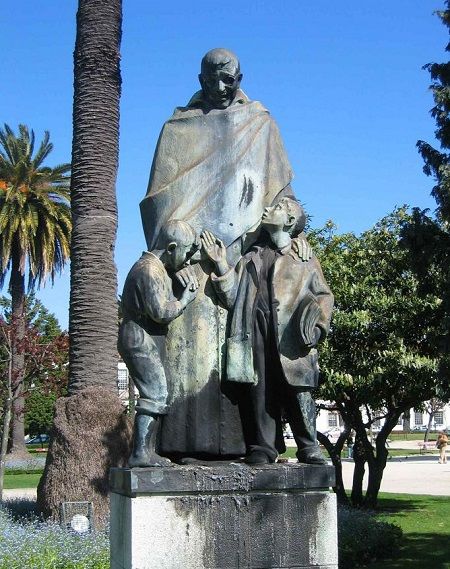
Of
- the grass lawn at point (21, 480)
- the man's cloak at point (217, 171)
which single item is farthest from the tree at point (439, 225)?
the grass lawn at point (21, 480)

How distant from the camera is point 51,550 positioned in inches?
342

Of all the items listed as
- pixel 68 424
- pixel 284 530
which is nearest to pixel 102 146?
pixel 68 424

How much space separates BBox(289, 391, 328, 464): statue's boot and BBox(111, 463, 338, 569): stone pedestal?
0.15 meters

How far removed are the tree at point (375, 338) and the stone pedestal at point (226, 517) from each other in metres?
12.0

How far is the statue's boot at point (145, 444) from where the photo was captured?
13.8 ft

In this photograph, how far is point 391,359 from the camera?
54.2 feet

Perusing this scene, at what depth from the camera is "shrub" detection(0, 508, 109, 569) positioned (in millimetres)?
8281

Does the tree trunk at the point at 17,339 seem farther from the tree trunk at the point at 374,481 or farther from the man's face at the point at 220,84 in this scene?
the man's face at the point at 220,84

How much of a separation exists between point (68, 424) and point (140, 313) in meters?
8.28

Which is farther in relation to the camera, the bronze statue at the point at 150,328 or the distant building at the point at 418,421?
the distant building at the point at 418,421

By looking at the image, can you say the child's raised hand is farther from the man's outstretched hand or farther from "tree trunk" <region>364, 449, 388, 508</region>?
"tree trunk" <region>364, 449, 388, 508</region>

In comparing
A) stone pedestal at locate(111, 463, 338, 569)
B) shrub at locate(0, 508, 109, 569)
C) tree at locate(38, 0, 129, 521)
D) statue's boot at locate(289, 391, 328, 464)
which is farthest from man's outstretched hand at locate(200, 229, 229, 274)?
tree at locate(38, 0, 129, 521)

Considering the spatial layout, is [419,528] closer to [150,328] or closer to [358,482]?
[358,482]

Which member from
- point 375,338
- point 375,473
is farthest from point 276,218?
point 375,473
